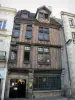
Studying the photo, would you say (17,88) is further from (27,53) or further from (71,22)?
(71,22)

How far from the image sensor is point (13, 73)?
10781mm

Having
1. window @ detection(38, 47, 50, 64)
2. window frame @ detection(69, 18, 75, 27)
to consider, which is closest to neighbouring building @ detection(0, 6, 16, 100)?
window @ detection(38, 47, 50, 64)

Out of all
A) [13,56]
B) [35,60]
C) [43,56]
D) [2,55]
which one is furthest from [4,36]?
[43,56]

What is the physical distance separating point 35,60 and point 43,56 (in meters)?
1.21

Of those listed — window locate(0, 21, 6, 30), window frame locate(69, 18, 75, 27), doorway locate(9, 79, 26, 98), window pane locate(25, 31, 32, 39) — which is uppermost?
window frame locate(69, 18, 75, 27)

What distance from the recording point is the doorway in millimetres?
10658

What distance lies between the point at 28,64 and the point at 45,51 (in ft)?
8.98

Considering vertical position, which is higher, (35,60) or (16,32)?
(16,32)

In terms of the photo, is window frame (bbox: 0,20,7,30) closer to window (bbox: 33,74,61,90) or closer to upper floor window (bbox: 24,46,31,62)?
upper floor window (bbox: 24,46,31,62)

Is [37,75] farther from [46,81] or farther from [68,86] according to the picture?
[68,86]

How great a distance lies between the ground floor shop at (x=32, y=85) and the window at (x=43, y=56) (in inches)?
54.5

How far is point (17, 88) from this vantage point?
11.0 meters

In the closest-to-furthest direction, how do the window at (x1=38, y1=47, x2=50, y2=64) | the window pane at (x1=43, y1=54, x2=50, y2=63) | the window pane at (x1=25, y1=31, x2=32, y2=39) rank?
the window at (x1=38, y1=47, x2=50, y2=64), the window pane at (x1=43, y1=54, x2=50, y2=63), the window pane at (x1=25, y1=31, x2=32, y2=39)

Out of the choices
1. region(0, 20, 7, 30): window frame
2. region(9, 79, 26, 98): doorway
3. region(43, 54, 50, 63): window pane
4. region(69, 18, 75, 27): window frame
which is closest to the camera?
region(9, 79, 26, 98): doorway
